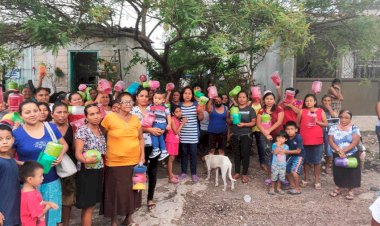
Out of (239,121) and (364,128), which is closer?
(239,121)

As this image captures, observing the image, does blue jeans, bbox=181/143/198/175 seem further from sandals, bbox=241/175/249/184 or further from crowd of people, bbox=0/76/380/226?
sandals, bbox=241/175/249/184

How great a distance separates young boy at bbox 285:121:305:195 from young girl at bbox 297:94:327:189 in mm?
259

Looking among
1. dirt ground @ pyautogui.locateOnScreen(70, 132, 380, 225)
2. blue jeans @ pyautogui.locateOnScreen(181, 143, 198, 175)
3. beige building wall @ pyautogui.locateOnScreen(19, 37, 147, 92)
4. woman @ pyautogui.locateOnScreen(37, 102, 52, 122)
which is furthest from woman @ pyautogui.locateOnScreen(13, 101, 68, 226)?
beige building wall @ pyautogui.locateOnScreen(19, 37, 147, 92)

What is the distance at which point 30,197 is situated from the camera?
9.01ft

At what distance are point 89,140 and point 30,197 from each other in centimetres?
82

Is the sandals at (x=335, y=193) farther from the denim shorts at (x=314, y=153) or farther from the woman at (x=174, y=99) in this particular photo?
the woman at (x=174, y=99)

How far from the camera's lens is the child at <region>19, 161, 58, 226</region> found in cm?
274

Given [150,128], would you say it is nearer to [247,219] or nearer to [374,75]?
[247,219]

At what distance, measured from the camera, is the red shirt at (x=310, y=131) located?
17.2ft

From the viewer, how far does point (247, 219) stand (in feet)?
14.2

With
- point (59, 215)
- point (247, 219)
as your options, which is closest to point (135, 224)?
point (59, 215)

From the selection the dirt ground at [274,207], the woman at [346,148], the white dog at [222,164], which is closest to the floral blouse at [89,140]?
the dirt ground at [274,207]

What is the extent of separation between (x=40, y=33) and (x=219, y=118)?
3.01 metres

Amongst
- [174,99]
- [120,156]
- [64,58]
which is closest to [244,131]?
[174,99]
